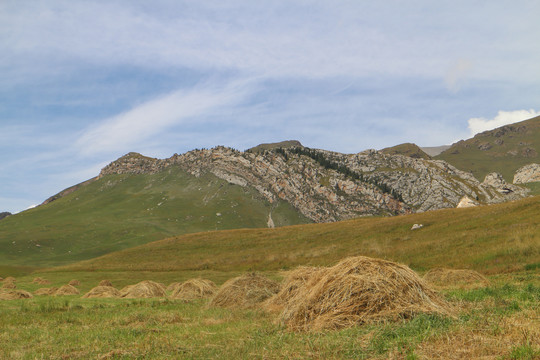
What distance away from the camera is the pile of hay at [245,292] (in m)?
20.2

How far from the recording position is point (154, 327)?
14.1 meters

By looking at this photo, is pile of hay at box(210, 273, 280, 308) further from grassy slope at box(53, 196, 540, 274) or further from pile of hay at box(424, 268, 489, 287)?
grassy slope at box(53, 196, 540, 274)

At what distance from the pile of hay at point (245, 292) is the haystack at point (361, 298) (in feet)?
24.0

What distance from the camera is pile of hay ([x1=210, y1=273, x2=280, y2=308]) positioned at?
66.2ft

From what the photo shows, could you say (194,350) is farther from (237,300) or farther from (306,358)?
(237,300)

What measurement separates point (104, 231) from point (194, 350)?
190 metres

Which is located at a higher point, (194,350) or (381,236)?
(194,350)

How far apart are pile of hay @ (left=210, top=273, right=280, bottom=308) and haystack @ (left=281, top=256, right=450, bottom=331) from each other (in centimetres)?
730

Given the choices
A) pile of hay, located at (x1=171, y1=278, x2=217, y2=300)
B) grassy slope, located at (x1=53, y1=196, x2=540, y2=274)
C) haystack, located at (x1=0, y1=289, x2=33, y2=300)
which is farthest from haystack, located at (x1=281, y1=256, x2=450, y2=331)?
haystack, located at (x1=0, y1=289, x2=33, y2=300)

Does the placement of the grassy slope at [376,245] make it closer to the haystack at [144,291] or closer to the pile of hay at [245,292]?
the pile of hay at [245,292]

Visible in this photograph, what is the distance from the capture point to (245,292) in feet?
68.0

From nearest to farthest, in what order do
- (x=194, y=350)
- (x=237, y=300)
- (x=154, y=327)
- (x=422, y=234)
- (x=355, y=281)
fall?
(x=194, y=350)
(x=355, y=281)
(x=154, y=327)
(x=237, y=300)
(x=422, y=234)

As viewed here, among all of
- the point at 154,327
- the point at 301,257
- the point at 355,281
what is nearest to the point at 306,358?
the point at 355,281

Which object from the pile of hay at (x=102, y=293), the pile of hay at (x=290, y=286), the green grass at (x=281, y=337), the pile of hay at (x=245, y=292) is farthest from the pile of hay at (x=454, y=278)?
the pile of hay at (x=102, y=293)
